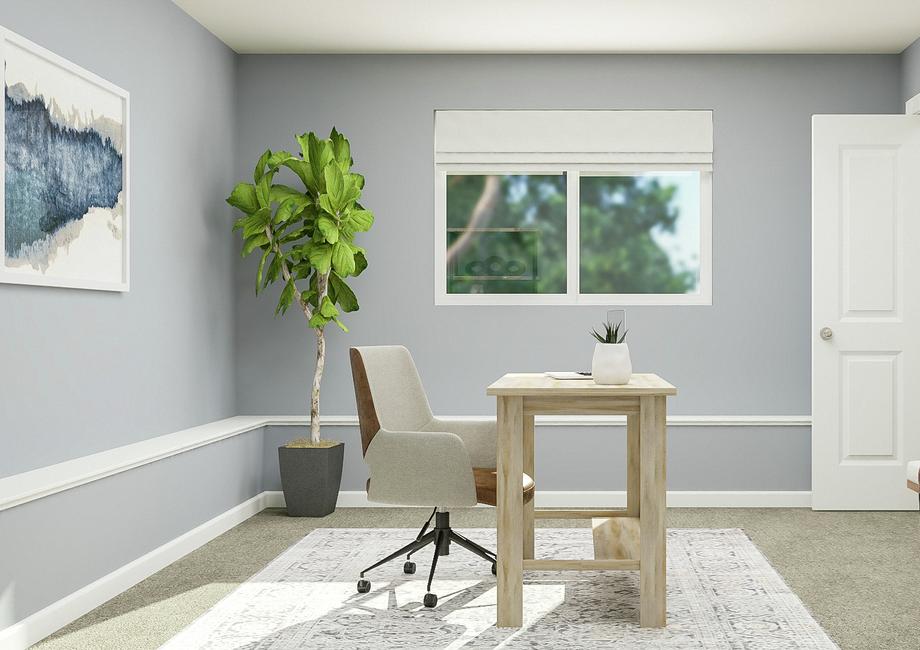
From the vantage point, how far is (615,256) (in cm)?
593

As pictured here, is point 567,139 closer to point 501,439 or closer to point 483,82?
point 483,82

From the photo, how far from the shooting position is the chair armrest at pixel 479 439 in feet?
13.3

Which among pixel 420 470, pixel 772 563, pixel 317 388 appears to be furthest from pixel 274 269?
pixel 772 563

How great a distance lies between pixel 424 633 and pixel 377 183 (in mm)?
3336

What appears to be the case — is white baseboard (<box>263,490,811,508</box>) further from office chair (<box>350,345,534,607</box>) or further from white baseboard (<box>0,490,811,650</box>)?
office chair (<box>350,345,534,607</box>)

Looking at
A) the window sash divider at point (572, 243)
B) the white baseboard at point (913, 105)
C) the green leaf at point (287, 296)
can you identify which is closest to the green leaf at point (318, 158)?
the green leaf at point (287, 296)

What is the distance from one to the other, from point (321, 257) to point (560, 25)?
6.08 ft

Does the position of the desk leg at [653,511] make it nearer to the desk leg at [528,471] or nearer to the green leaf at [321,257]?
the desk leg at [528,471]

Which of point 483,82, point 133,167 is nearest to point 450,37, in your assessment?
point 483,82

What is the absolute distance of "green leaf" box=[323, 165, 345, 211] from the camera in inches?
203

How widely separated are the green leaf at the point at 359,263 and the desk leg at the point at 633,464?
2072 mm

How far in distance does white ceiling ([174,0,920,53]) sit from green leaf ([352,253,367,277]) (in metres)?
1.28

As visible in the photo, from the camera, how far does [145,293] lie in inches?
176

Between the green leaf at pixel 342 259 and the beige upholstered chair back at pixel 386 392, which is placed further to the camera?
the green leaf at pixel 342 259
